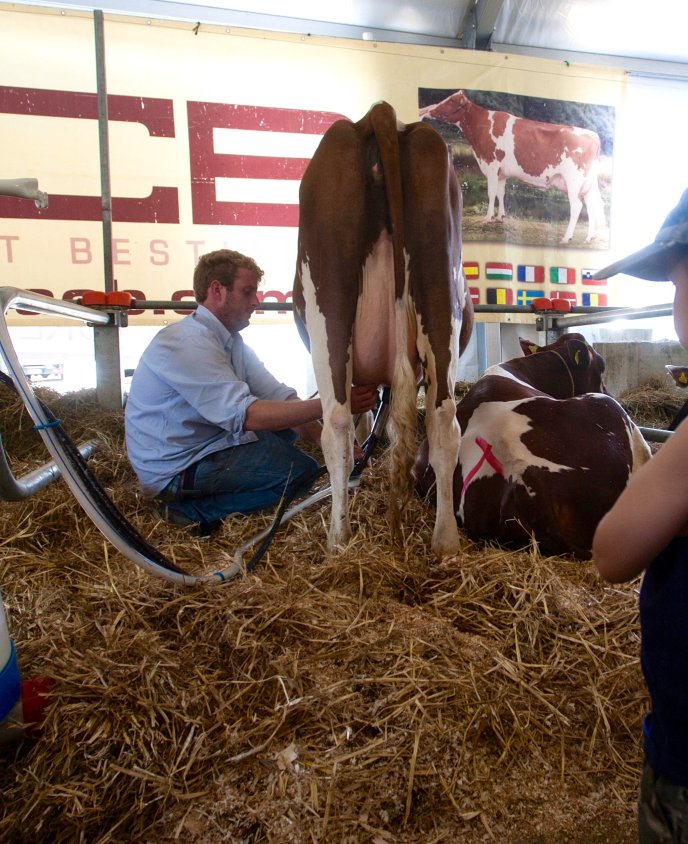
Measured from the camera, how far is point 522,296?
586cm

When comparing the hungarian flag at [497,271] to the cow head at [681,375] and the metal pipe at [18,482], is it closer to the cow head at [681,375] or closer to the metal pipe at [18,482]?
the cow head at [681,375]

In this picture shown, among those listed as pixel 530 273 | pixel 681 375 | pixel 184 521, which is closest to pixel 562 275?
pixel 530 273

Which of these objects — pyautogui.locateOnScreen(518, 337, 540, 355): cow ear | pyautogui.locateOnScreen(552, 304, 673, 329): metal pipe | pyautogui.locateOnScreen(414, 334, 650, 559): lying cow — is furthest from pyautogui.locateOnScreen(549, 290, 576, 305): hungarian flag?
pyautogui.locateOnScreen(414, 334, 650, 559): lying cow

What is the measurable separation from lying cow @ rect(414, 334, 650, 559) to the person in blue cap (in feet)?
4.75

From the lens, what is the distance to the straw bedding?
1.13m

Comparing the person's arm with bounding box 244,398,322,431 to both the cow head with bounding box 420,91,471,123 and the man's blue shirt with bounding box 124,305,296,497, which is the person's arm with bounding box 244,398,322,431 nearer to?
the man's blue shirt with bounding box 124,305,296,497

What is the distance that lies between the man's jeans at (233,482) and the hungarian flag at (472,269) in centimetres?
365

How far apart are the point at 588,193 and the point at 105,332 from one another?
5.04 m

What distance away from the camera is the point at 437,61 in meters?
5.75

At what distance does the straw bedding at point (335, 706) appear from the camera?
3.71 feet

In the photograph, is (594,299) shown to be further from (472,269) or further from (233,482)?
(233,482)

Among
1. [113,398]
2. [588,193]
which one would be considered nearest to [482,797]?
[113,398]

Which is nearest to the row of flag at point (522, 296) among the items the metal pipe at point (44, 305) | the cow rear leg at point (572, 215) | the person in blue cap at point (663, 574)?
the cow rear leg at point (572, 215)

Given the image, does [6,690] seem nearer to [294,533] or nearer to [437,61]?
[294,533]
